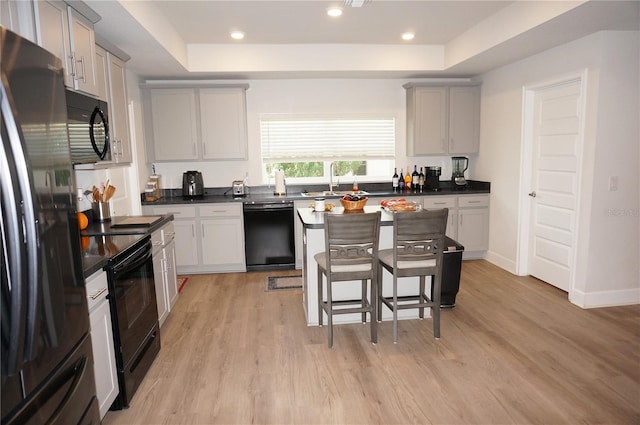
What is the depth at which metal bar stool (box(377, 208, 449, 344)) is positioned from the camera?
2973mm

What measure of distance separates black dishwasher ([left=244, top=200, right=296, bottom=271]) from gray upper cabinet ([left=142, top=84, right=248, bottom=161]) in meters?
0.90

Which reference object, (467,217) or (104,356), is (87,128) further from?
(467,217)

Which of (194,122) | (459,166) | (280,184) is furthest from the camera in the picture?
(459,166)

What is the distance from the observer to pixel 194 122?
17.1 ft

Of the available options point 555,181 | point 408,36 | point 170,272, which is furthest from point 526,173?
point 170,272

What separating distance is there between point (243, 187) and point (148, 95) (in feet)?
5.32

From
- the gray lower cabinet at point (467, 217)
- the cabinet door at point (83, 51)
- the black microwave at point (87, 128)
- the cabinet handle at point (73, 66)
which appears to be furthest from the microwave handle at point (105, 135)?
the gray lower cabinet at point (467, 217)

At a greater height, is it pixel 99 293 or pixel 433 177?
pixel 433 177

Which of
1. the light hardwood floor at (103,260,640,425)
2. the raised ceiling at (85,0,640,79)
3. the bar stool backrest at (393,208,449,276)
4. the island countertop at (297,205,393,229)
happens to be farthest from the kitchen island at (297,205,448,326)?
the raised ceiling at (85,0,640,79)

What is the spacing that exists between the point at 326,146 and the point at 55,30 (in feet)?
12.5

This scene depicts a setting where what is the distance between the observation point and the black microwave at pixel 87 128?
250 cm

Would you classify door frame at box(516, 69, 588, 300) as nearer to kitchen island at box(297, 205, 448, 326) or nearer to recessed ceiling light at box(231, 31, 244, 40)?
kitchen island at box(297, 205, 448, 326)

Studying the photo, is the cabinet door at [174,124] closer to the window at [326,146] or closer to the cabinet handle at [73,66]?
the window at [326,146]

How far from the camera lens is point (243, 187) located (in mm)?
5520
